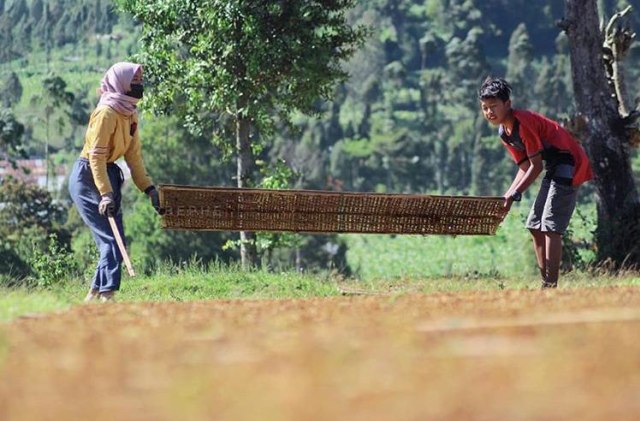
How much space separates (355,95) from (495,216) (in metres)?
176

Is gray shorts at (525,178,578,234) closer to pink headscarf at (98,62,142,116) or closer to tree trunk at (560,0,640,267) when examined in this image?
pink headscarf at (98,62,142,116)

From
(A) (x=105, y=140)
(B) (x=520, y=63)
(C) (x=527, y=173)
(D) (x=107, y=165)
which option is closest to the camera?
(A) (x=105, y=140)

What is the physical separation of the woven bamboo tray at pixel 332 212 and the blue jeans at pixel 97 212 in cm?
128

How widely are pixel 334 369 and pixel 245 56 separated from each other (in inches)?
854

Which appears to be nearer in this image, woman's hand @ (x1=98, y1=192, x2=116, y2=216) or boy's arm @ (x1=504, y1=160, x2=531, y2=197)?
woman's hand @ (x1=98, y1=192, x2=116, y2=216)

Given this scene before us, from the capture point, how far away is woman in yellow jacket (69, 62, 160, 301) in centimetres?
1084

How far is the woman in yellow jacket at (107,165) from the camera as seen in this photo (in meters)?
10.8

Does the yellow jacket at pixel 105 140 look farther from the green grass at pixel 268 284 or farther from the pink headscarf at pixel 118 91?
the green grass at pixel 268 284

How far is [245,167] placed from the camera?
28047 mm

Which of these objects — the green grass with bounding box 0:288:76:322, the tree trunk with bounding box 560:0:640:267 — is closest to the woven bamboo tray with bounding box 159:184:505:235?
the green grass with bounding box 0:288:76:322

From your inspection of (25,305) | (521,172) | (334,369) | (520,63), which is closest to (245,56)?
(521,172)

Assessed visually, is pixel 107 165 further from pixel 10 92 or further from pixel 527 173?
pixel 10 92

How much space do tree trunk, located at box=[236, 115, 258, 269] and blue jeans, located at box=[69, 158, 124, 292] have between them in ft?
53.4

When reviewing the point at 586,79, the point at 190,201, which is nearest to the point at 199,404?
the point at 190,201
